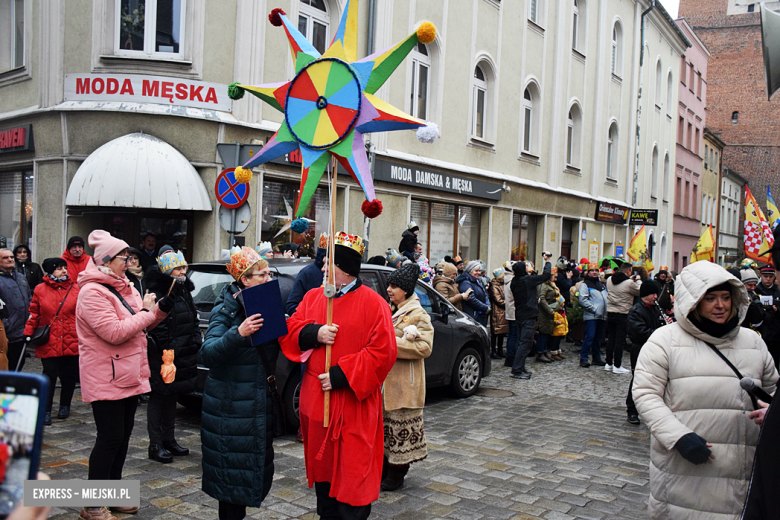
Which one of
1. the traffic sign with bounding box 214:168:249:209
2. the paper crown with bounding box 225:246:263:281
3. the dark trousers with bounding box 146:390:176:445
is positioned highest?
the traffic sign with bounding box 214:168:249:209

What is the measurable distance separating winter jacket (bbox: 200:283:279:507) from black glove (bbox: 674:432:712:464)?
213cm

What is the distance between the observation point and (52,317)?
266 inches

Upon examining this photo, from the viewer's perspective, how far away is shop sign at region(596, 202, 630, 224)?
81.5 ft

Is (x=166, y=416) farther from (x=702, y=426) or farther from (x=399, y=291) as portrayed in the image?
(x=702, y=426)

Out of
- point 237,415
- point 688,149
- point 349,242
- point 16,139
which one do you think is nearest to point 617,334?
point 349,242

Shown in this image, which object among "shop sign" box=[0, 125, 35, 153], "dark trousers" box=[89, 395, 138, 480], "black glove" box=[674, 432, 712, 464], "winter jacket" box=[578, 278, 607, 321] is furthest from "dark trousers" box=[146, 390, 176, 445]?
"winter jacket" box=[578, 278, 607, 321]

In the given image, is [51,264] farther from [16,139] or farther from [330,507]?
[16,139]

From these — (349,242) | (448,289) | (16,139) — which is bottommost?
(448,289)

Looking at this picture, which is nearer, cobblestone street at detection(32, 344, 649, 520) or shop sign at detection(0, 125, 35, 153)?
cobblestone street at detection(32, 344, 649, 520)

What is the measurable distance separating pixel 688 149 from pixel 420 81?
26623mm

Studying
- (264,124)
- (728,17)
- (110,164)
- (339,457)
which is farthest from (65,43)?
(728,17)

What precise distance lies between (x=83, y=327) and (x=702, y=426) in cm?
364

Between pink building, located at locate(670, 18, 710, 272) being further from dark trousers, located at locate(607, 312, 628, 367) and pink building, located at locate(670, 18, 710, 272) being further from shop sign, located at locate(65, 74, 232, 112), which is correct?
shop sign, located at locate(65, 74, 232, 112)

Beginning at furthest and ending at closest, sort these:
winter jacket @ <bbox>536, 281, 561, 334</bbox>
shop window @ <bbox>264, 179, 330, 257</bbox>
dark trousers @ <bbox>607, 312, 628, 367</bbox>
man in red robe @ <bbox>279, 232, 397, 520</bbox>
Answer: shop window @ <bbox>264, 179, 330, 257</bbox> → winter jacket @ <bbox>536, 281, 561, 334</bbox> → dark trousers @ <bbox>607, 312, 628, 367</bbox> → man in red robe @ <bbox>279, 232, 397, 520</bbox>
